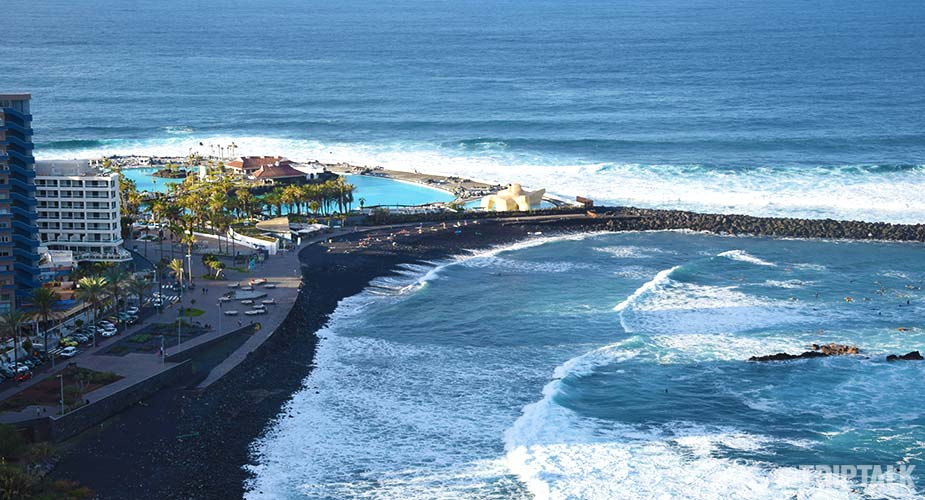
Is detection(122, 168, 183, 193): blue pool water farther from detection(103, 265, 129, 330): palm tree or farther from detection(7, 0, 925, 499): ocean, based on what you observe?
detection(103, 265, 129, 330): palm tree

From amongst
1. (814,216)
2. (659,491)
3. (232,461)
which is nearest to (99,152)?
(814,216)

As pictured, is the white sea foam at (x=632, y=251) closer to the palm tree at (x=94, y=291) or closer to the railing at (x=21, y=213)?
the palm tree at (x=94, y=291)

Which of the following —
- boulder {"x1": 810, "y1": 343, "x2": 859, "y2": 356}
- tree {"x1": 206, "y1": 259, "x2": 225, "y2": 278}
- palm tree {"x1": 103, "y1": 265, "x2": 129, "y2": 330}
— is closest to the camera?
boulder {"x1": 810, "y1": 343, "x2": 859, "y2": 356}

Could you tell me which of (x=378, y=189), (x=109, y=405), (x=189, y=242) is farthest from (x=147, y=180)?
(x=109, y=405)

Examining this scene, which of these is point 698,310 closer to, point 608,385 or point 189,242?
point 608,385

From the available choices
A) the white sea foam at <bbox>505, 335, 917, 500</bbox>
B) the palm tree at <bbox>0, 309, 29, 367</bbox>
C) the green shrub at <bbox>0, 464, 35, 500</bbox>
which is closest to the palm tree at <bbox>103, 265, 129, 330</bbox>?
the palm tree at <bbox>0, 309, 29, 367</bbox>

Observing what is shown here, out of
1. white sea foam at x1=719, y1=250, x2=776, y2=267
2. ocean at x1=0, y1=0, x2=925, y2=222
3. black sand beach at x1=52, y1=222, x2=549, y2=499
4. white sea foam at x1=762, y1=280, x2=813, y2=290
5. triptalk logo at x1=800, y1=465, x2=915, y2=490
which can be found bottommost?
triptalk logo at x1=800, y1=465, x2=915, y2=490

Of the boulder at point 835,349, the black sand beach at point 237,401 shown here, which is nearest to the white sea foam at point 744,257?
the black sand beach at point 237,401

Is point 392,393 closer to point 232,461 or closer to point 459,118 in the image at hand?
point 232,461
